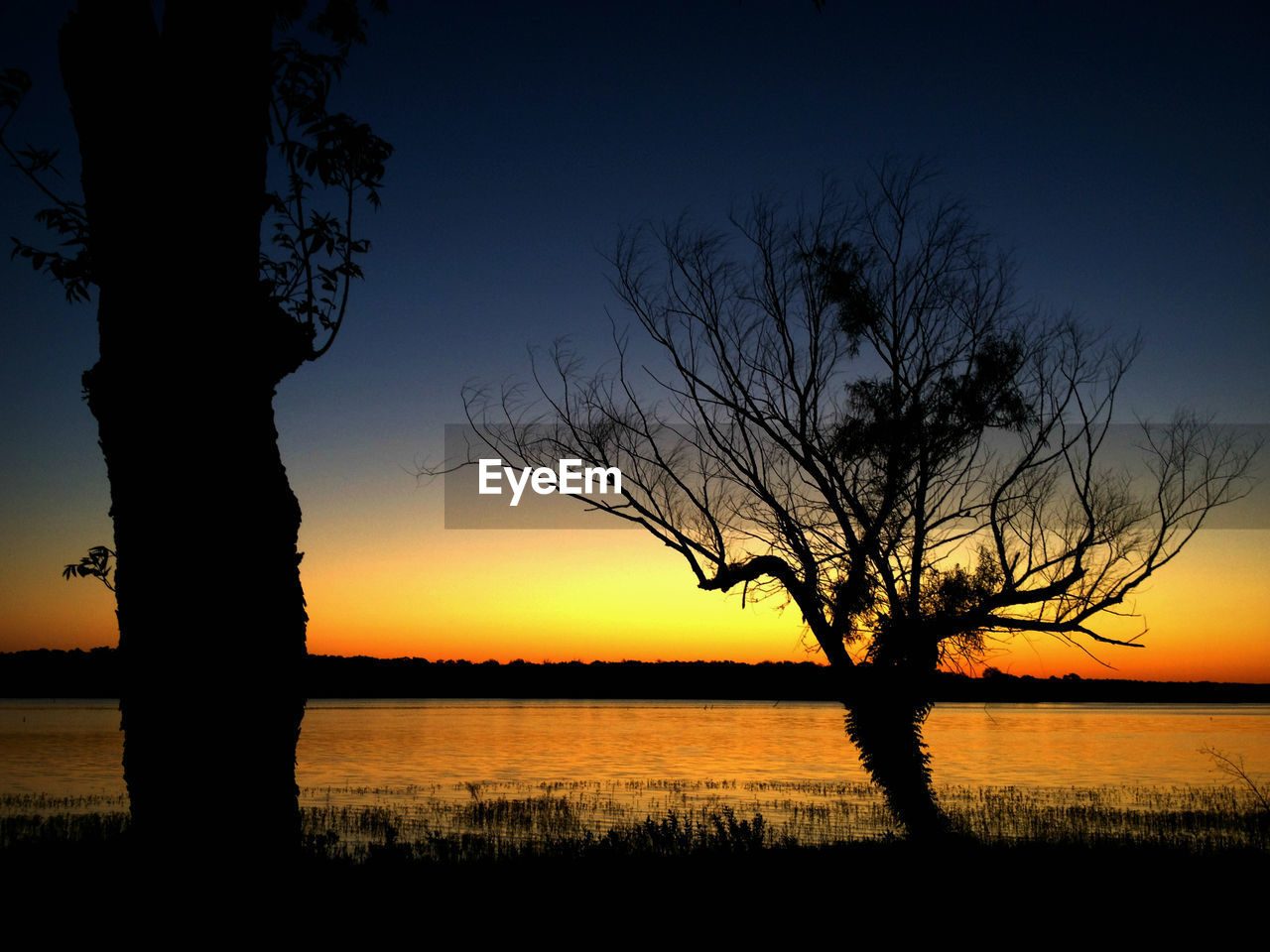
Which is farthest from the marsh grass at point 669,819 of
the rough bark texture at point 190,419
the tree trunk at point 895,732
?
the rough bark texture at point 190,419

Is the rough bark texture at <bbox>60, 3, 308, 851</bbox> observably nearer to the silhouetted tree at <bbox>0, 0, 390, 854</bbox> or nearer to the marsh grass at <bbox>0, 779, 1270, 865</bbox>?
the silhouetted tree at <bbox>0, 0, 390, 854</bbox>

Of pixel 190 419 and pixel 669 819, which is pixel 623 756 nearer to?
pixel 669 819

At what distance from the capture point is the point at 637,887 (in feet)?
31.2

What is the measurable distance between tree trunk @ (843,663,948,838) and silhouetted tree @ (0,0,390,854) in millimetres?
12469

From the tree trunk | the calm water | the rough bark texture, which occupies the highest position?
the rough bark texture

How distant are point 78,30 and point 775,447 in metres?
13.3

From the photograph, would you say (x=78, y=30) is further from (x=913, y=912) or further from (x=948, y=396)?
(x=948, y=396)

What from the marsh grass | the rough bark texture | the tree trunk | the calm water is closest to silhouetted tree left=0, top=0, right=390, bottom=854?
the rough bark texture

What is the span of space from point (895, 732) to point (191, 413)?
1400cm

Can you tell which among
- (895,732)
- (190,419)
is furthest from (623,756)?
(190,419)

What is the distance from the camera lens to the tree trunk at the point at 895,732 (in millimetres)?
16547

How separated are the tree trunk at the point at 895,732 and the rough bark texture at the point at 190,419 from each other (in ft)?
40.8

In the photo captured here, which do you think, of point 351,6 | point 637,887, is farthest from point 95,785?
point 351,6

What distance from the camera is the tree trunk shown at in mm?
16547
